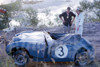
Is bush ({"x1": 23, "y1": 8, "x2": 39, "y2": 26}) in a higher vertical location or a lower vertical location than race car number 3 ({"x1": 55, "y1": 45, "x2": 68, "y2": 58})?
higher

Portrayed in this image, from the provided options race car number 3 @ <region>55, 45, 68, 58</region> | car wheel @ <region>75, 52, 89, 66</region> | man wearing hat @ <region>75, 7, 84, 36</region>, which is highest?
man wearing hat @ <region>75, 7, 84, 36</region>

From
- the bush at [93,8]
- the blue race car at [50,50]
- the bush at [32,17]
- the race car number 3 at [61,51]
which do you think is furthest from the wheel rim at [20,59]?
the bush at [93,8]

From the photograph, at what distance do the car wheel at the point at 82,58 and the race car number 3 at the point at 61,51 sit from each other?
18.5 inches

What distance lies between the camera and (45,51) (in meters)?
5.12

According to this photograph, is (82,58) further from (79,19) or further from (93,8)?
(93,8)

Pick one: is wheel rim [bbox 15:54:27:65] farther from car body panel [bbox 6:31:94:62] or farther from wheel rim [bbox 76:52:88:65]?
wheel rim [bbox 76:52:88:65]

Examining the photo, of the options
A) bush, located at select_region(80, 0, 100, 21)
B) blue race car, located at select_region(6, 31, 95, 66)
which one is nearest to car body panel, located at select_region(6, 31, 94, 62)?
blue race car, located at select_region(6, 31, 95, 66)

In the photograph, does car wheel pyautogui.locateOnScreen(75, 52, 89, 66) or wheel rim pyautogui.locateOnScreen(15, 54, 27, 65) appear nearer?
wheel rim pyautogui.locateOnScreen(15, 54, 27, 65)

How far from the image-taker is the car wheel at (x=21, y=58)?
17.4ft

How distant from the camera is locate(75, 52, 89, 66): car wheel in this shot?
5496mm

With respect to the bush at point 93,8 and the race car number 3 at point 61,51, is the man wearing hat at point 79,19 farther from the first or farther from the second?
the bush at point 93,8

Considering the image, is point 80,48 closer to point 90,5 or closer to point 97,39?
point 97,39

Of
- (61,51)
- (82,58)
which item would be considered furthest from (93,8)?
(61,51)

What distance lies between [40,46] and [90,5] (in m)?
9.55
